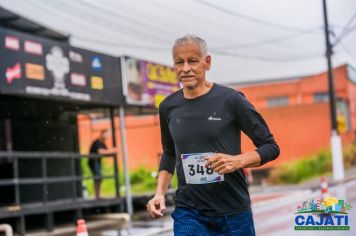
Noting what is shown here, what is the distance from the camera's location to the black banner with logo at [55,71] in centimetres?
1185

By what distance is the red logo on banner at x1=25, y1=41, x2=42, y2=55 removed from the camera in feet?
40.3

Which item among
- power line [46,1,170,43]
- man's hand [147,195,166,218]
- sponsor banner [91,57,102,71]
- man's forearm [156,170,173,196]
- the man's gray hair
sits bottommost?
man's hand [147,195,166,218]

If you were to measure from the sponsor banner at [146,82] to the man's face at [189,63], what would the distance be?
1178cm

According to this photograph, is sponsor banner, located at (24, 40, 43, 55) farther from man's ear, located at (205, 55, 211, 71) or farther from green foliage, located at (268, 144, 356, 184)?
green foliage, located at (268, 144, 356, 184)

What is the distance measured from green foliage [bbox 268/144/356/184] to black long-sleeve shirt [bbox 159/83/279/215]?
89.3 feet

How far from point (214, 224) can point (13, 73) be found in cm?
891

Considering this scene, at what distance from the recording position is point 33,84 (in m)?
12.3

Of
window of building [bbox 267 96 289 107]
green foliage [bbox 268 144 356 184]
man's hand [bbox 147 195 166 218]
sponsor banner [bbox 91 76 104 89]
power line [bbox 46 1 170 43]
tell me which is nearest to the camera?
man's hand [bbox 147 195 166 218]

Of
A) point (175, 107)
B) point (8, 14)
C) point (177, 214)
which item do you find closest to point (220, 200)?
point (177, 214)

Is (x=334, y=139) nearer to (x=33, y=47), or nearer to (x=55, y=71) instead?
(x=55, y=71)

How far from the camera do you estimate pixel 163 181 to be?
3.98 m

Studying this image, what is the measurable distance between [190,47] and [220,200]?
895 mm

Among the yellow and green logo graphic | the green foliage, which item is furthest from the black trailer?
the green foliage

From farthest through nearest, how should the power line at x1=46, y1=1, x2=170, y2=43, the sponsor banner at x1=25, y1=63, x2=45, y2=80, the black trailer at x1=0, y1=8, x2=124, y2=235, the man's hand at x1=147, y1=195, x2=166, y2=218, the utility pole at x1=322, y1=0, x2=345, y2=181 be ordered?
the utility pole at x1=322, y1=0, x2=345, y2=181 → the power line at x1=46, y1=1, x2=170, y2=43 → the sponsor banner at x1=25, y1=63, x2=45, y2=80 → the black trailer at x1=0, y1=8, x2=124, y2=235 → the man's hand at x1=147, y1=195, x2=166, y2=218
